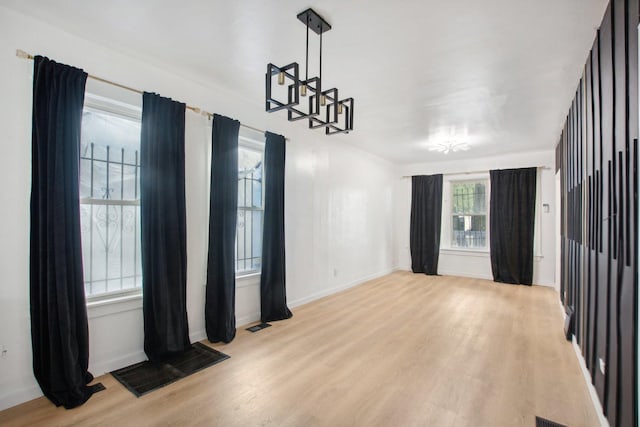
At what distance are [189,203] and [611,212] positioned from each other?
3250 millimetres

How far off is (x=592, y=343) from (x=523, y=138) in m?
3.78

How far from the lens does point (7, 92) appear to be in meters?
2.06

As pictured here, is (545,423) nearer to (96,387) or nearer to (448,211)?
(96,387)

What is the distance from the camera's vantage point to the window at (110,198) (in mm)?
2566

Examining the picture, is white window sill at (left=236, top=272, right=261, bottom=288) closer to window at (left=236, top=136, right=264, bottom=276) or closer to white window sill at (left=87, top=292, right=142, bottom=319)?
window at (left=236, top=136, right=264, bottom=276)

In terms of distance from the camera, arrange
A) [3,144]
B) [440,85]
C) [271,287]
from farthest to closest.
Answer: [271,287] < [440,85] < [3,144]

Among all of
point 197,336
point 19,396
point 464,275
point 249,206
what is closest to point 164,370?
point 197,336

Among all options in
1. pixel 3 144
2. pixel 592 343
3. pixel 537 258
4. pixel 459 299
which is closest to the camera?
pixel 3 144

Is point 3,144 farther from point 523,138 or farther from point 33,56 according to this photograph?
point 523,138

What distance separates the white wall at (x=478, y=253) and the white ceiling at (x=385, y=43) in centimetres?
252

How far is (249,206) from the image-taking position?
12.7 feet

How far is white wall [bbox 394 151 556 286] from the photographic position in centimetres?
581

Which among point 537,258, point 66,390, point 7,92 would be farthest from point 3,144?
point 537,258

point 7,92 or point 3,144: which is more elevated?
point 7,92
